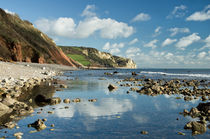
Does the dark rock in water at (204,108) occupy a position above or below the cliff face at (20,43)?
below

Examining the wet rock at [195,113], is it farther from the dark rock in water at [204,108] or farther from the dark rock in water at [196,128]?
the dark rock in water at [196,128]

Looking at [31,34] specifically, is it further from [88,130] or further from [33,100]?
[88,130]

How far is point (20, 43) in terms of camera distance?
286 feet

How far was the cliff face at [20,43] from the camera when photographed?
8141cm

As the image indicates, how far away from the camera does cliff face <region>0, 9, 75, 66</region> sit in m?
81.4

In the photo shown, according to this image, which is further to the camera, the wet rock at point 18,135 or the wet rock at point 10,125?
the wet rock at point 10,125

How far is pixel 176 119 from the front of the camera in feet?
37.0

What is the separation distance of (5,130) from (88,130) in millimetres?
3803

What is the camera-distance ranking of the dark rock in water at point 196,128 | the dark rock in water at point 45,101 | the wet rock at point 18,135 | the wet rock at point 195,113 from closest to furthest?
Result: the wet rock at point 18,135 → the dark rock in water at point 196,128 → the wet rock at point 195,113 → the dark rock in water at point 45,101

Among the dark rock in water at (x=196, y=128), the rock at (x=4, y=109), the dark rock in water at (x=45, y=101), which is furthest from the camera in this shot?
the dark rock in water at (x=45, y=101)

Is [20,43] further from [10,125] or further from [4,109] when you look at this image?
[10,125]

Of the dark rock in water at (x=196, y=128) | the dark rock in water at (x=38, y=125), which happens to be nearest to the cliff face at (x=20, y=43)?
the dark rock in water at (x=38, y=125)

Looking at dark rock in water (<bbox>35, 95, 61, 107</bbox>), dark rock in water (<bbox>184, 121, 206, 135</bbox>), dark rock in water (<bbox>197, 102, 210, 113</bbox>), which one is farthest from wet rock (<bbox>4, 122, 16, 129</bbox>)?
dark rock in water (<bbox>197, 102, 210, 113</bbox>)

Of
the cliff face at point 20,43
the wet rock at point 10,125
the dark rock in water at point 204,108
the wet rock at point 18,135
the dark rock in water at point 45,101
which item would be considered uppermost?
the cliff face at point 20,43
